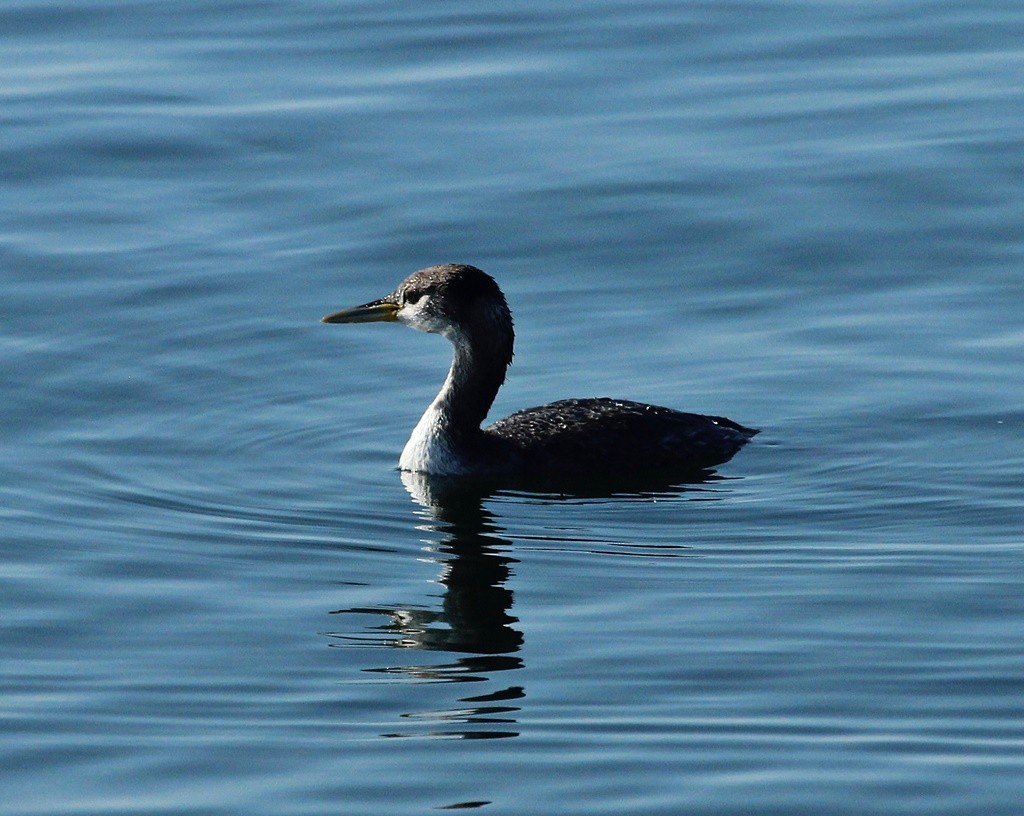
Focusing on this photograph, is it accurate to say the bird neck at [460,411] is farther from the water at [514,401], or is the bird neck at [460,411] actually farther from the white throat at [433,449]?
the water at [514,401]

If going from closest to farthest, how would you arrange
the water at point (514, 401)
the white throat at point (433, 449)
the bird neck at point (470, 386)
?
the water at point (514, 401) → the white throat at point (433, 449) → the bird neck at point (470, 386)

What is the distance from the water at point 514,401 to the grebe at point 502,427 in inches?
14.0

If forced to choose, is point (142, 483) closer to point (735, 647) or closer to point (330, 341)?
point (330, 341)

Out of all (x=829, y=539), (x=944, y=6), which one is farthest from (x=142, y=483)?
(x=944, y=6)

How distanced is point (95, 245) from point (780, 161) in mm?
5916

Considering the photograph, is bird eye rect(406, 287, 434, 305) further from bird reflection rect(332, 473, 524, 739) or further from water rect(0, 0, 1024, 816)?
bird reflection rect(332, 473, 524, 739)

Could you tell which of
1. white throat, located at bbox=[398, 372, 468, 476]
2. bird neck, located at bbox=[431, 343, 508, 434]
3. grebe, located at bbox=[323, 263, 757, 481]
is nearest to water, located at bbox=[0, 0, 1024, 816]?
white throat, located at bbox=[398, 372, 468, 476]

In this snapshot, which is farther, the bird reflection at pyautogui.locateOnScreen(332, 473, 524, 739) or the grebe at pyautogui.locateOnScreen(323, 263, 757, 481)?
the grebe at pyautogui.locateOnScreen(323, 263, 757, 481)

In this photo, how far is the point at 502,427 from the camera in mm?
13969

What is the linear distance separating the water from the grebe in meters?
0.36

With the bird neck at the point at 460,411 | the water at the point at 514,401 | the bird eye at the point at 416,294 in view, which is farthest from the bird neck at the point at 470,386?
the water at the point at 514,401

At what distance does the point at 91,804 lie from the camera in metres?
8.80

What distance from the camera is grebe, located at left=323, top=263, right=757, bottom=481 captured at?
13.6m

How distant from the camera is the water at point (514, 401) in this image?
9.38 metres
